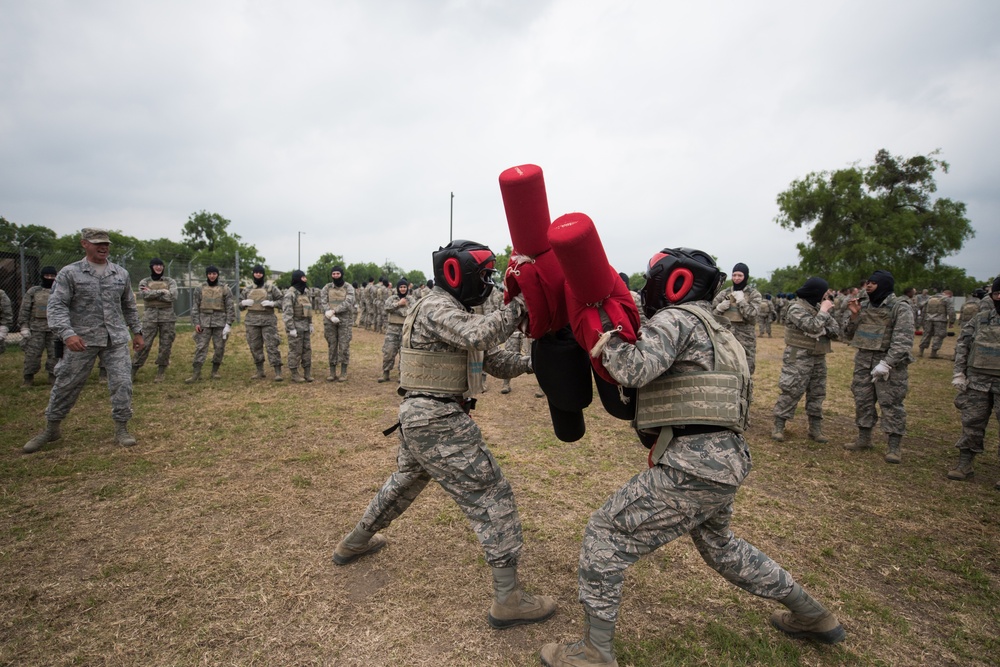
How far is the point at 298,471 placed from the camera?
5.43 meters

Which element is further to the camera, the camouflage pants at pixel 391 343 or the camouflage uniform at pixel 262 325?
the camouflage pants at pixel 391 343

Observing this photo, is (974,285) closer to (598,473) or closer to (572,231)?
(598,473)

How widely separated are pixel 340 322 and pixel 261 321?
157 cm

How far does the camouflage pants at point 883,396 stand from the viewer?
244 inches

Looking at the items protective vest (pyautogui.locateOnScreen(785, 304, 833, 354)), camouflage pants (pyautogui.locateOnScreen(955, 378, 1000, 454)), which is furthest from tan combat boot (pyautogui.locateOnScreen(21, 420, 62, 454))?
camouflage pants (pyautogui.locateOnScreen(955, 378, 1000, 454))

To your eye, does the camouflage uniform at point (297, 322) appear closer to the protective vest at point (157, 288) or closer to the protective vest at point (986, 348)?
the protective vest at point (157, 288)

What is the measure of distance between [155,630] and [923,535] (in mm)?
6006

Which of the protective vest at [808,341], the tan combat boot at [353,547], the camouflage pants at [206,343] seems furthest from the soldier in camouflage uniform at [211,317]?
the protective vest at [808,341]

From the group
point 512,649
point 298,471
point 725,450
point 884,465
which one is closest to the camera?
point 725,450

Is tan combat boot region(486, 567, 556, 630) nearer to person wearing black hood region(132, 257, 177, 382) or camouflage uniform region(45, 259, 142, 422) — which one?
camouflage uniform region(45, 259, 142, 422)

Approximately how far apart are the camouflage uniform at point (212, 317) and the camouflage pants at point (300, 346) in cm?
125

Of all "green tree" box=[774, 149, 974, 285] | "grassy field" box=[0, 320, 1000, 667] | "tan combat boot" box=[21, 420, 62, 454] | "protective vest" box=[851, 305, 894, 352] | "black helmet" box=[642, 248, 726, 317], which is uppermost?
"green tree" box=[774, 149, 974, 285]

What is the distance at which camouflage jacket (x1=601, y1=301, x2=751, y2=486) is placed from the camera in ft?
7.30

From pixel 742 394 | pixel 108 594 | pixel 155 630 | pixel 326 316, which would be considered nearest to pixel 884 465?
pixel 742 394
